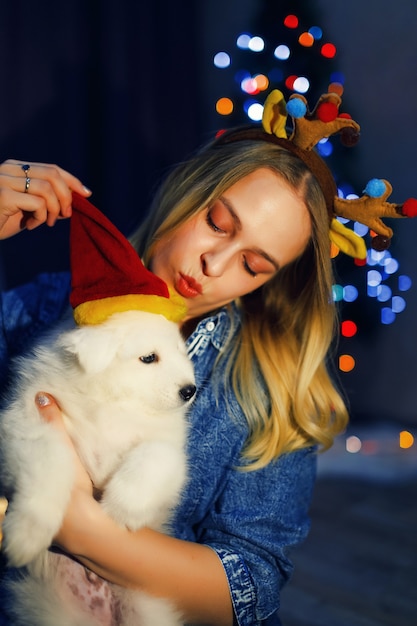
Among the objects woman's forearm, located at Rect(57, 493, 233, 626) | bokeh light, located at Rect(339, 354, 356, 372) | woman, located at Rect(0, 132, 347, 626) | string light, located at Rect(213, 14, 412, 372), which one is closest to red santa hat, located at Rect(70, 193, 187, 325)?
woman, located at Rect(0, 132, 347, 626)

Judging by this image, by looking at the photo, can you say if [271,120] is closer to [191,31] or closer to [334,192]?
[334,192]

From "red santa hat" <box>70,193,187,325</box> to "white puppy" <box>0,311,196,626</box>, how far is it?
3 cm

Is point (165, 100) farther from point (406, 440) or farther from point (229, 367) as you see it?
point (406, 440)

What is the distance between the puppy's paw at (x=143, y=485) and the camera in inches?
40.4

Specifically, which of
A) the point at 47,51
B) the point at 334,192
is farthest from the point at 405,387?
the point at 47,51

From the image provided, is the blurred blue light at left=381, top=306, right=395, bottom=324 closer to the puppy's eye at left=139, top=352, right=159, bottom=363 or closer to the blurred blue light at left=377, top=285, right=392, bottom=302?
the blurred blue light at left=377, top=285, right=392, bottom=302

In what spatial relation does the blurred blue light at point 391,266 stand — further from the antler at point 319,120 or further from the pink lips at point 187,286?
the pink lips at point 187,286

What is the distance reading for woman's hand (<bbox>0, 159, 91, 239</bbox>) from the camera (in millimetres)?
1117

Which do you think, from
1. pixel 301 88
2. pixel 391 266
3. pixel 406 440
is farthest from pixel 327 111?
pixel 406 440

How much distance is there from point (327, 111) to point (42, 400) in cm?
89

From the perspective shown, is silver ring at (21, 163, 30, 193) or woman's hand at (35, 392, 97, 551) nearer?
woman's hand at (35, 392, 97, 551)

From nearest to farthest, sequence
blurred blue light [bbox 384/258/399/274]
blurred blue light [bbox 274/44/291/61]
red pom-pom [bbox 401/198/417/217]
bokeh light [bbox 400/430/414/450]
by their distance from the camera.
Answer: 1. red pom-pom [bbox 401/198/417/217]
2. blurred blue light [bbox 274/44/291/61]
3. blurred blue light [bbox 384/258/399/274]
4. bokeh light [bbox 400/430/414/450]

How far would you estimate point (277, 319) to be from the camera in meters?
1.67

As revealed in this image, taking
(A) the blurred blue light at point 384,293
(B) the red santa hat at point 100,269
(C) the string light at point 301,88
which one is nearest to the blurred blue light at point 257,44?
(C) the string light at point 301,88
